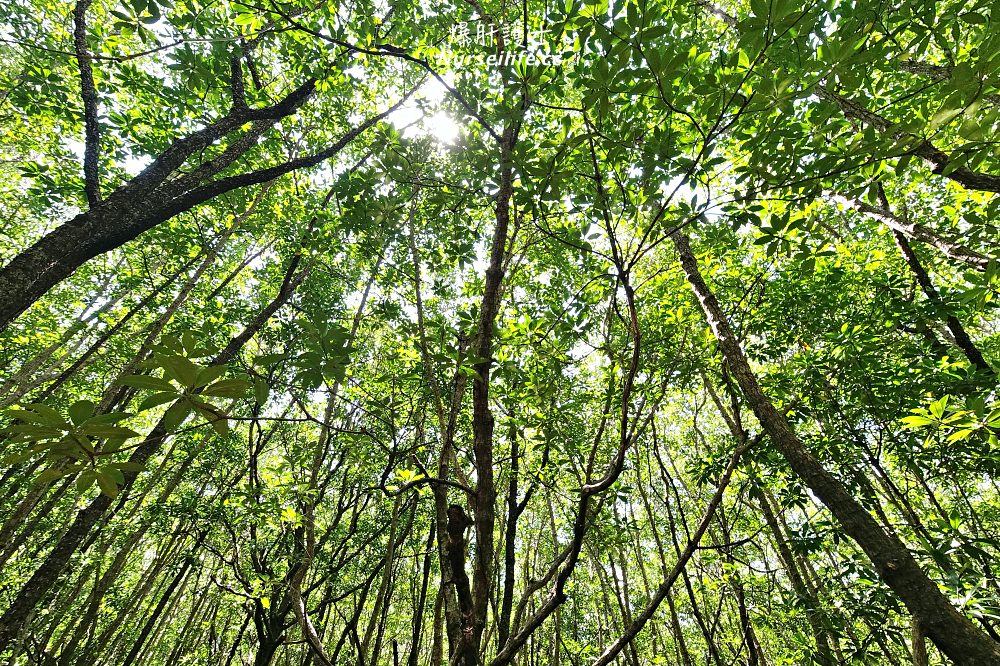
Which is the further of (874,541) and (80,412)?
(874,541)

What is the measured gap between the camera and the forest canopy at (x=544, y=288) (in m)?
1.26

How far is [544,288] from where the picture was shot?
4.96 m

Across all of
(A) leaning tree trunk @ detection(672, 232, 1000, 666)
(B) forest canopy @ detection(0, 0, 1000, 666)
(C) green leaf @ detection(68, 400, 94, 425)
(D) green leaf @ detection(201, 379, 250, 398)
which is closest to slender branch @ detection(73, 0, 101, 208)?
(B) forest canopy @ detection(0, 0, 1000, 666)

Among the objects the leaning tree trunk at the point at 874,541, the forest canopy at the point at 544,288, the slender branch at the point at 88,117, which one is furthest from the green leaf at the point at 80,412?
the slender branch at the point at 88,117

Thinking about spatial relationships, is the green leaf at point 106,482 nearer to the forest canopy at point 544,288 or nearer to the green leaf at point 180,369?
the forest canopy at point 544,288

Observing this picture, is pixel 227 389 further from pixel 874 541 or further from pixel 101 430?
pixel 874 541

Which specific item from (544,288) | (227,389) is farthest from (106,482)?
(544,288)

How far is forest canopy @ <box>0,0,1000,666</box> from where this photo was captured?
1.26m

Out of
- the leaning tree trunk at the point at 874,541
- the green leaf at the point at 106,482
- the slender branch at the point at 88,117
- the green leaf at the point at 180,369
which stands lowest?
the green leaf at the point at 106,482

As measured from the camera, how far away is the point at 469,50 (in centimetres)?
265

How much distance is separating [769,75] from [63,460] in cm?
206

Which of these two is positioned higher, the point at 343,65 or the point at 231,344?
the point at 343,65

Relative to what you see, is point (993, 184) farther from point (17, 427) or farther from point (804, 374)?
point (17, 427)

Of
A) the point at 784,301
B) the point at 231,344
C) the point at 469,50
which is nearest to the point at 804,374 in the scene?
the point at 784,301
